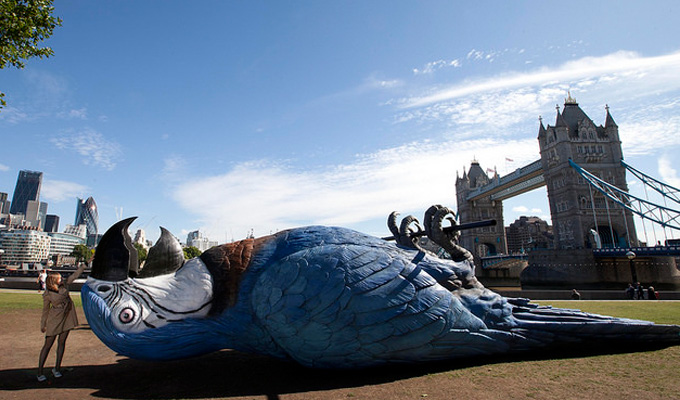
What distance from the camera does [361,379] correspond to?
537cm

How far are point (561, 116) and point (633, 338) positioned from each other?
61.2 meters

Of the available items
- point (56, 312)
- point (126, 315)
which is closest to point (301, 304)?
point (126, 315)

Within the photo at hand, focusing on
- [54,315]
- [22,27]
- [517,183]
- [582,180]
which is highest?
[517,183]

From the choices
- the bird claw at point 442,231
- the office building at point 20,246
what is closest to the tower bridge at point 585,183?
the bird claw at point 442,231

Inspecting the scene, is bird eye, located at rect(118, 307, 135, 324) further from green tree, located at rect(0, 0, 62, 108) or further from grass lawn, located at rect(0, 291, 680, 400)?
green tree, located at rect(0, 0, 62, 108)

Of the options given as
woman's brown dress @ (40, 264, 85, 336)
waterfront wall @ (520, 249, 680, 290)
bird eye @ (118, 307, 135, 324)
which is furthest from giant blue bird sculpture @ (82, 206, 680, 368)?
waterfront wall @ (520, 249, 680, 290)

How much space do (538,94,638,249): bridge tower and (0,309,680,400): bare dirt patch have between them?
50.8m

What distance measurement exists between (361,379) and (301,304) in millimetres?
1545

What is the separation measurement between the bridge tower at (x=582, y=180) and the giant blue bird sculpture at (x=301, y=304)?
170ft

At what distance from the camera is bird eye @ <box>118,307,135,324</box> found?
5.15 m

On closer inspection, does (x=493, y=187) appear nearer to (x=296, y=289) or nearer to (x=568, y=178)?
(x=568, y=178)

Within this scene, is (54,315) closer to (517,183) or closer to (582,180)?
(582,180)

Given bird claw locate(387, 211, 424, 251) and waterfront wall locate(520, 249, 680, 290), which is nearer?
bird claw locate(387, 211, 424, 251)

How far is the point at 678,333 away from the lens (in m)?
7.01
